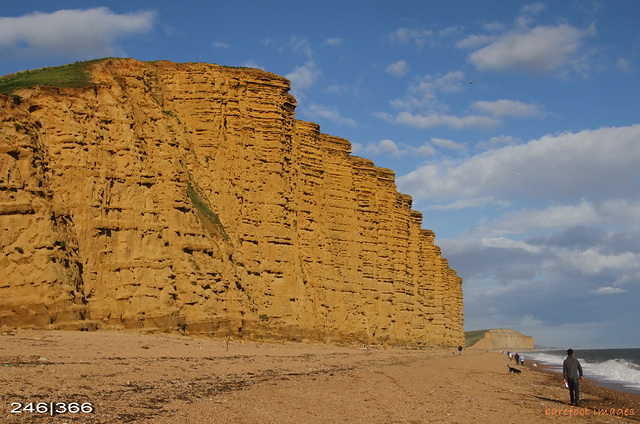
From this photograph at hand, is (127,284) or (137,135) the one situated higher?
(137,135)

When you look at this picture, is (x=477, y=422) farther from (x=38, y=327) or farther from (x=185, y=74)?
(x=185, y=74)

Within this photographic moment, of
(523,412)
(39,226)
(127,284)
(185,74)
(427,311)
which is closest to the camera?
(523,412)

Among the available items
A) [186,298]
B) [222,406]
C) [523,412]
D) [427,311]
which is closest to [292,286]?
[186,298]

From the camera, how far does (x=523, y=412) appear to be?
13.0 metres

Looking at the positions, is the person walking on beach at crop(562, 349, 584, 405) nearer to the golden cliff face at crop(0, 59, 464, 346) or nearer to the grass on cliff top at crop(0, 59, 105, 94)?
the golden cliff face at crop(0, 59, 464, 346)

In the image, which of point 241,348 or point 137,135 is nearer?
point 241,348

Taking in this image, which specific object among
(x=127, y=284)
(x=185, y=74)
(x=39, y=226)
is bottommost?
(x=127, y=284)

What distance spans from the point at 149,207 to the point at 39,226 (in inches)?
181

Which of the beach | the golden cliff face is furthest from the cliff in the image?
the beach

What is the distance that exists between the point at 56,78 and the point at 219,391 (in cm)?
1672

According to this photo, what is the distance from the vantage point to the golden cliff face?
1792cm

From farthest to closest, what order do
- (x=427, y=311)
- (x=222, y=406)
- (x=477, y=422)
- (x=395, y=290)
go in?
(x=427, y=311) → (x=395, y=290) → (x=477, y=422) → (x=222, y=406)

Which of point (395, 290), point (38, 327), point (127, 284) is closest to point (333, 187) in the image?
point (395, 290)

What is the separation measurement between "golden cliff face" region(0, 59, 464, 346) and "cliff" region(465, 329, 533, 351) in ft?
345
